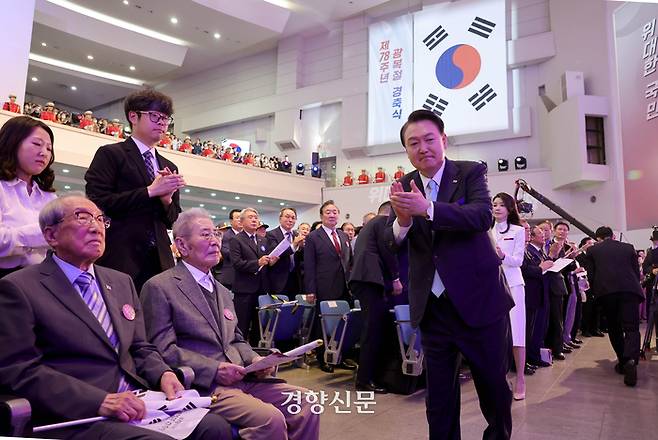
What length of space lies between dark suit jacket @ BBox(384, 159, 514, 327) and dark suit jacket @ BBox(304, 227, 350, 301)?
280cm

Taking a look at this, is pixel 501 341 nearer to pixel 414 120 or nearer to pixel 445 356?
pixel 445 356

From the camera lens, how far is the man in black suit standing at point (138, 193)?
1.93 meters

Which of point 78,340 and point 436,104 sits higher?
point 436,104

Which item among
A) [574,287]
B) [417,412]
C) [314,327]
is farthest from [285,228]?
[574,287]

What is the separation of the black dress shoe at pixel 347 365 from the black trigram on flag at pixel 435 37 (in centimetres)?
1297

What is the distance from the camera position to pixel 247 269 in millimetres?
4836

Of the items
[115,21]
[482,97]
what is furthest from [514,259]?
[115,21]

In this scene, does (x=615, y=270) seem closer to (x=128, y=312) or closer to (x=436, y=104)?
(x=128, y=312)

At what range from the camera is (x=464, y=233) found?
184cm

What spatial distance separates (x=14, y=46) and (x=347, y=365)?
10482 mm

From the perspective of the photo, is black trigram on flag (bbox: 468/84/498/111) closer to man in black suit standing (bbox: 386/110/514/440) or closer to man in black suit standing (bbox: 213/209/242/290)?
man in black suit standing (bbox: 213/209/242/290)

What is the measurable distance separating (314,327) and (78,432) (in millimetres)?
3946

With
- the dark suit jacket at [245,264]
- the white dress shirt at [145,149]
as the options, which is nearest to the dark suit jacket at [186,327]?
the white dress shirt at [145,149]

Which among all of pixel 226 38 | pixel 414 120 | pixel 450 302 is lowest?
pixel 450 302
